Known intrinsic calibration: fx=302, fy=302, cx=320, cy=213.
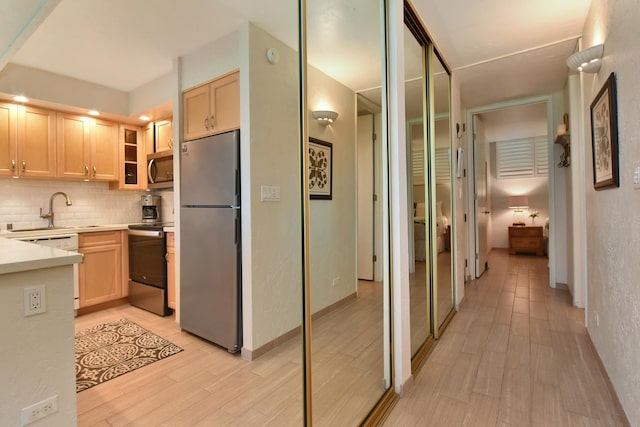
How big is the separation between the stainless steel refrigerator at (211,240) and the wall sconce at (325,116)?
2.68 feet

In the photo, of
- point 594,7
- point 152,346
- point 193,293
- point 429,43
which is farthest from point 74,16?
point 594,7

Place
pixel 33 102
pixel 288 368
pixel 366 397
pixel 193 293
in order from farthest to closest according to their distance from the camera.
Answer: pixel 33 102, pixel 193 293, pixel 288 368, pixel 366 397

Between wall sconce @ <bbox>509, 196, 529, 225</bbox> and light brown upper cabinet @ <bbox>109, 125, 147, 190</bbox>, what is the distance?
7510 mm

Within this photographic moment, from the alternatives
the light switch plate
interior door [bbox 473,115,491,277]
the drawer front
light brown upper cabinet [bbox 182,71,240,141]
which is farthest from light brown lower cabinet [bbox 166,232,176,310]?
interior door [bbox 473,115,491,277]

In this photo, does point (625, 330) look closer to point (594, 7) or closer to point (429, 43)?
point (594, 7)

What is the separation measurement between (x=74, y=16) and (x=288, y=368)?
9.57 ft

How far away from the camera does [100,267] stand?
323 cm

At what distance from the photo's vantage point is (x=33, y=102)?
2.97 metres

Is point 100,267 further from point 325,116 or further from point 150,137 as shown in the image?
point 325,116

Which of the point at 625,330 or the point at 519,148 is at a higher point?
the point at 519,148


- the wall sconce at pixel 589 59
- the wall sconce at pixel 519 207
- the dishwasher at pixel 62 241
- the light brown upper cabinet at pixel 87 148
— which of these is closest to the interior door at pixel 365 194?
the wall sconce at pixel 589 59

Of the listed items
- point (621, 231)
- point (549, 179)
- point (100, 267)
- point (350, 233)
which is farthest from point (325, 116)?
point (549, 179)

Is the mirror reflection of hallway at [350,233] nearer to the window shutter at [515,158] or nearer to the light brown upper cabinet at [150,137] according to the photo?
the light brown upper cabinet at [150,137]

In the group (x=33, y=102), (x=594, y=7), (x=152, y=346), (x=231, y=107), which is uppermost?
(x=594, y=7)
